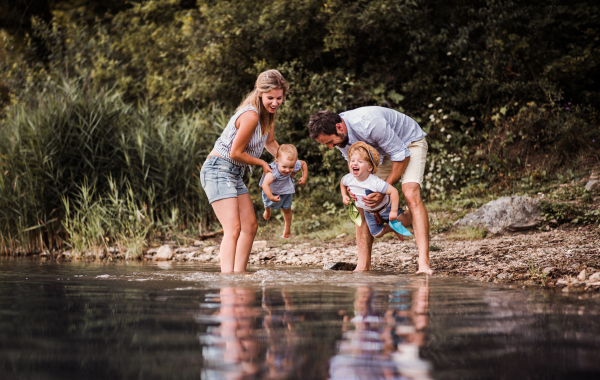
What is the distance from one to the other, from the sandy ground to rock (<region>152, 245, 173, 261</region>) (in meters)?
0.13

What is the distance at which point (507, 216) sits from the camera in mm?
7609

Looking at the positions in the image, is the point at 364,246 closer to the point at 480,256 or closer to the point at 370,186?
the point at 370,186

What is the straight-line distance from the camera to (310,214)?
10.4 metres

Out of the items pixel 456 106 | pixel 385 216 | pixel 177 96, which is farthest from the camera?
→ pixel 177 96

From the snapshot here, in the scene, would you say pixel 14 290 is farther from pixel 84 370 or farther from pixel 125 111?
pixel 125 111

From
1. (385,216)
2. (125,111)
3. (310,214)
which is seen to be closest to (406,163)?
(385,216)

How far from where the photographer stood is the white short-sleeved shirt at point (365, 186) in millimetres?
5156

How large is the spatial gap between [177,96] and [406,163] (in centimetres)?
956

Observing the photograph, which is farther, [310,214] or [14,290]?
[310,214]

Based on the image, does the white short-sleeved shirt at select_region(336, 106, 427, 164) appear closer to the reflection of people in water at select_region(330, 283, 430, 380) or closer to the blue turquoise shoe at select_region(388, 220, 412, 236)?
the blue turquoise shoe at select_region(388, 220, 412, 236)

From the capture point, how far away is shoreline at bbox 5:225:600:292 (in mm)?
4336

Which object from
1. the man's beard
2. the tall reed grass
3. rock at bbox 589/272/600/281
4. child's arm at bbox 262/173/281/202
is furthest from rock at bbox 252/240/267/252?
rock at bbox 589/272/600/281

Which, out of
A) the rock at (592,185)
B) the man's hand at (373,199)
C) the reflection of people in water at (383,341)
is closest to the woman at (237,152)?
the man's hand at (373,199)

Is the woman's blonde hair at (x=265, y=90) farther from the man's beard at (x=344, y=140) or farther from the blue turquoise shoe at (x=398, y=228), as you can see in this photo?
the blue turquoise shoe at (x=398, y=228)
